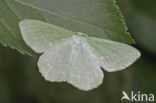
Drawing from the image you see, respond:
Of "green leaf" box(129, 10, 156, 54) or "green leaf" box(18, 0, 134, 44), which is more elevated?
"green leaf" box(18, 0, 134, 44)

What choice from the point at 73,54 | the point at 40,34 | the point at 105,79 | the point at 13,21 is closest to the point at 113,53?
the point at 73,54

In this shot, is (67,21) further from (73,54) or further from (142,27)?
(142,27)

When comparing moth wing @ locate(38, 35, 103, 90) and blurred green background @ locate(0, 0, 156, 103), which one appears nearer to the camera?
moth wing @ locate(38, 35, 103, 90)

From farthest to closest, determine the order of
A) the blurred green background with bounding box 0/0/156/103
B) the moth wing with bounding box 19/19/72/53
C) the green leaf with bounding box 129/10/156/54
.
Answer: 1. the green leaf with bounding box 129/10/156/54
2. the blurred green background with bounding box 0/0/156/103
3. the moth wing with bounding box 19/19/72/53

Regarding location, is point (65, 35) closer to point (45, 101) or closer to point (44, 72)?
point (44, 72)

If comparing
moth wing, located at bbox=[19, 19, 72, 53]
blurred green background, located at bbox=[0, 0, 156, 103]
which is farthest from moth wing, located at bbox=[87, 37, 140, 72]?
blurred green background, located at bbox=[0, 0, 156, 103]

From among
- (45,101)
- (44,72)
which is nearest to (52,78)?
(44,72)

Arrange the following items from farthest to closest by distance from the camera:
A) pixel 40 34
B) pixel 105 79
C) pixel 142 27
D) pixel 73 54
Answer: pixel 142 27 → pixel 105 79 → pixel 73 54 → pixel 40 34

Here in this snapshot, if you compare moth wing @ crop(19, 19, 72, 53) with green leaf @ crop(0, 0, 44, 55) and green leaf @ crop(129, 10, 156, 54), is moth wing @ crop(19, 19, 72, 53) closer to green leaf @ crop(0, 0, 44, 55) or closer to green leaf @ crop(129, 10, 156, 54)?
green leaf @ crop(0, 0, 44, 55)
